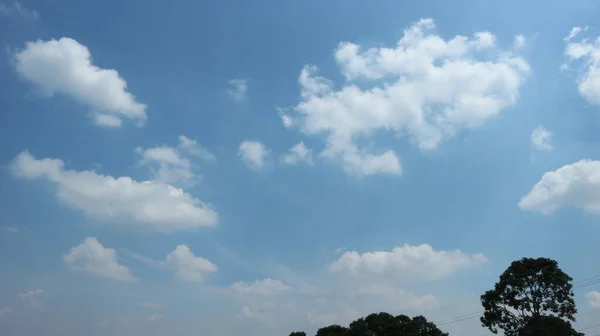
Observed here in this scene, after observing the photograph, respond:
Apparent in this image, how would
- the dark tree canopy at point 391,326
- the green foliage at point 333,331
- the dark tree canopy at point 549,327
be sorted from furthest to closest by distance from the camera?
the green foliage at point 333,331 → the dark tree canopy at point 391,326 → the dark tree canopy at point 549,327

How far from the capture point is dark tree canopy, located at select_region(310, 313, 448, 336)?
74.8 metres

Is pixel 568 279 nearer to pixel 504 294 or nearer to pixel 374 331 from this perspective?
pixel 504 294

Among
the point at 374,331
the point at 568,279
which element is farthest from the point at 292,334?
the point at 568,279

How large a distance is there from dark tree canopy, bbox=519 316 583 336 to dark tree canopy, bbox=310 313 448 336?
25517mm

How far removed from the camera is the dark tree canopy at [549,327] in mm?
47344

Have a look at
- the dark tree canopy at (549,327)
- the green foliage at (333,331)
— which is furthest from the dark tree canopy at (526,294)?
the green foliage at (333,331)

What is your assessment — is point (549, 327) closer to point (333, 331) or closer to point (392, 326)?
point (392, 326)

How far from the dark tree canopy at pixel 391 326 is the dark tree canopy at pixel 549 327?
25.5 m

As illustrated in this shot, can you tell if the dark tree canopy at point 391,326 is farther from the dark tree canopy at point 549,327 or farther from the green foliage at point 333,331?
the dark tree canopy at point 549,327

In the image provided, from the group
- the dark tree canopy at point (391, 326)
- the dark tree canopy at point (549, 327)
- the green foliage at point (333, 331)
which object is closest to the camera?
the dark tree canopy at point (549, 327)

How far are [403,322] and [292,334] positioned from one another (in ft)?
123

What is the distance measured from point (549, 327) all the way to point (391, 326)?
111 feet

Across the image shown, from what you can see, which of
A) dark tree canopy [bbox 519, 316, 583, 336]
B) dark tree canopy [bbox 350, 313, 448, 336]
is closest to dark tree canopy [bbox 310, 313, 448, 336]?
dark tree canopy [bbox 350, 313, 448, 336]

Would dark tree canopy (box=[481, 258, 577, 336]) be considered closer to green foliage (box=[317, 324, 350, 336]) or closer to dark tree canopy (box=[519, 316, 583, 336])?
dark tree canopy (box=[519, 316, 583, 336])
